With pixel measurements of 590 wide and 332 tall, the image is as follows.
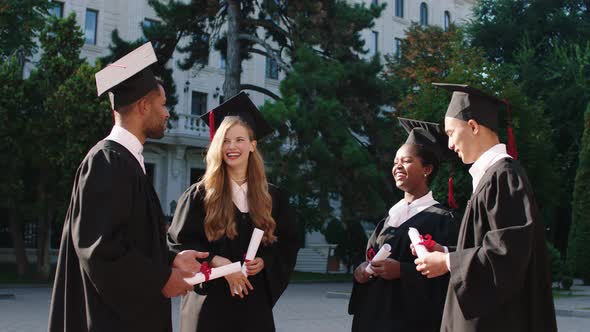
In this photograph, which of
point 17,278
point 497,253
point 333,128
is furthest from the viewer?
point 17,278

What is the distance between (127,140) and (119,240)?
0.62 m

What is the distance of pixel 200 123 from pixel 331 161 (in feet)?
46.2

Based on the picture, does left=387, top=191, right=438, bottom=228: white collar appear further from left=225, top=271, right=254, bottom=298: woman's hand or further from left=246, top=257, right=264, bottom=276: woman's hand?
left=225, top=271, right=254, bottom=298: woman's hand

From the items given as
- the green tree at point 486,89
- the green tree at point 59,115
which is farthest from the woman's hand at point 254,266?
the green tree at point 59,115

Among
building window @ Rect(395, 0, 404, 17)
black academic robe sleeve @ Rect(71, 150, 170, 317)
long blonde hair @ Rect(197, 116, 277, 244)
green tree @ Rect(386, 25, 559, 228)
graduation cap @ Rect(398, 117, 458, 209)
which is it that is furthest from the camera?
building window @ Rect(395, 0, 404, 17)

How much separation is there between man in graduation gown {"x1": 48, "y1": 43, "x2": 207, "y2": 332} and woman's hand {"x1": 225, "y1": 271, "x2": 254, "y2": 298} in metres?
0.58

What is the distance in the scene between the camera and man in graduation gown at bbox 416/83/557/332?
11.7 feet

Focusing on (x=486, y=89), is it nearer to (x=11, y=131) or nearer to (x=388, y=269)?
(x=11, y=131)

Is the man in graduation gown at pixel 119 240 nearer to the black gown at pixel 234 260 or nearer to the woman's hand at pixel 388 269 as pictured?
the black gown at pixel 234 260

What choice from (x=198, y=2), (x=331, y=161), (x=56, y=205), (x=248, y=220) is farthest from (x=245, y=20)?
(x=248, y=220)

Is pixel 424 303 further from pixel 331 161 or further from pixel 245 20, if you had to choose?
pixel 245 20

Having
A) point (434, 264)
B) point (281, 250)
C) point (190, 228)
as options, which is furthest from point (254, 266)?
point (434, 264)

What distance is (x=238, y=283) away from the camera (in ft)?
15.0

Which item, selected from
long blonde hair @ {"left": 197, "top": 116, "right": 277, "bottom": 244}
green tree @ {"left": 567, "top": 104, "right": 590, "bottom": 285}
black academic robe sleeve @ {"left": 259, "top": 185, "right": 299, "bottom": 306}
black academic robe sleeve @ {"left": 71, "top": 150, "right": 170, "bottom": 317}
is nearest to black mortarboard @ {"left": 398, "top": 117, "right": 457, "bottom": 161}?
black academic robe sleeve @ {"left": 259, "top": 185, "right": 299, "bottom": 306}
